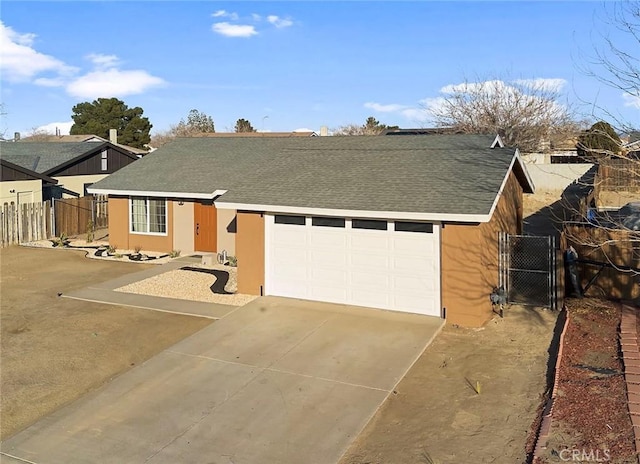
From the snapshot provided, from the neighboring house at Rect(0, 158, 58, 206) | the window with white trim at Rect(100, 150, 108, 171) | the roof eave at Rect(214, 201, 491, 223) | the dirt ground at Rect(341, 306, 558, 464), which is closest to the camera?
the dirt ground at Rect(341, 306, 558, 464)

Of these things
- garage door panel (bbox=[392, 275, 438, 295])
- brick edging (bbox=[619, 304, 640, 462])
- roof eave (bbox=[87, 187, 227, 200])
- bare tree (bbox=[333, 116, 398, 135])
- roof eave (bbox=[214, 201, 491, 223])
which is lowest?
brick edging (bbox=[619, 304, 640, 462])

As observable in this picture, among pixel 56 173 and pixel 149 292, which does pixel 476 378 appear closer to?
pixel 149 292

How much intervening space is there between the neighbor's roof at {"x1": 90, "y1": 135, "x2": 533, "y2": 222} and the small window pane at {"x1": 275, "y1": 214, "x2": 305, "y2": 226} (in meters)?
0.45

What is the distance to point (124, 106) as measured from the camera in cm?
6575

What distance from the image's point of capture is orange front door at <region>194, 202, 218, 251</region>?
795 inches

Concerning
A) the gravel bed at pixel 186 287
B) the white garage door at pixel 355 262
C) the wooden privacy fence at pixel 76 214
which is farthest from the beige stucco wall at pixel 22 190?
the white garage door at pixel 355 262

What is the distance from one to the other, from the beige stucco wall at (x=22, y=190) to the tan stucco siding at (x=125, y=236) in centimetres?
546

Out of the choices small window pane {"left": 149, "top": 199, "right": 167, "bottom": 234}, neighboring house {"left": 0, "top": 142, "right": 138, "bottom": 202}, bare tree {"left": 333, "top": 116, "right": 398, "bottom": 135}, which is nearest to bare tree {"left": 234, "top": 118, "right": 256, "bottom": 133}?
bare tree {"left": 333, "top": 116, "right": 398, "bottom": 135}

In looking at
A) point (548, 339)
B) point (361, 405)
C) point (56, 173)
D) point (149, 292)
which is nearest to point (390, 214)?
point (548, 339)

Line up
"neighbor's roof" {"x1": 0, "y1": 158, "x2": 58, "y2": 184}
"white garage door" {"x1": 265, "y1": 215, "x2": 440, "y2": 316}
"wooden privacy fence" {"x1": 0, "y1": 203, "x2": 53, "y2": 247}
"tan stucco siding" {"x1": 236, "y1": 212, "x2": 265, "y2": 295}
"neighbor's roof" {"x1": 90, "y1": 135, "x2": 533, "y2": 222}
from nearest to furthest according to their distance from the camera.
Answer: "white garage door" {"x1": 265, "y1": 215, "x2": 440, "y2": 316}
"neighbor's roof" {"x1": 90, "y1": 135, "x2": 533, "y2": 222}
"tan stucco siding" {"x1": 236, "y1": 212, "x2": 265, "y2": 295}
"wooden privacy fence" {"x1": 0, "y1": 203, "x2": 53, "y2": 247}
"neighbor's roof" {"x1": 0, "y1": 158, "x2": 58, "y2": 184}

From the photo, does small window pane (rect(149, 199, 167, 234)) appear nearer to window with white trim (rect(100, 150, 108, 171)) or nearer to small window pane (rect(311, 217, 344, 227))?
small window pane (rect(311, 217, 344, 227))

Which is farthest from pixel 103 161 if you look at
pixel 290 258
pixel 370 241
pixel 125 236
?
pixel 370 241

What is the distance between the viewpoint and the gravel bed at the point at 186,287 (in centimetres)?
1396

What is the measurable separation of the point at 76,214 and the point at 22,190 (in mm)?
2462
